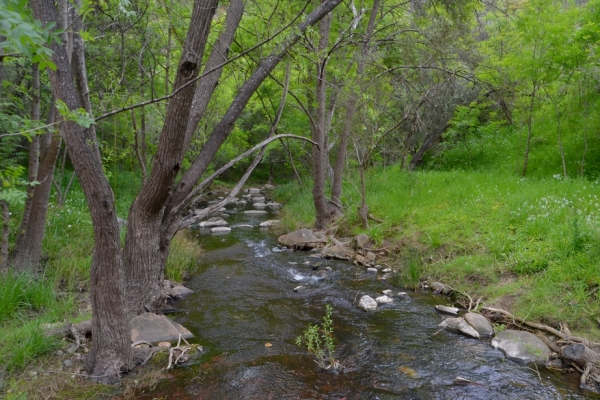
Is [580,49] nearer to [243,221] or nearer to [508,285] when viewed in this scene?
[508,285]

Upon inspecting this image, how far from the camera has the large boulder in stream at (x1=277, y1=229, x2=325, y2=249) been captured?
11219mm

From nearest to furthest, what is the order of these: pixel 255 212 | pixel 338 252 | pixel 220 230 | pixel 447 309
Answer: pixel 447 309 < pixel 338 252 < pixel 220 230 < pixel 255 212

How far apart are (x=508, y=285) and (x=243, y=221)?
429 inches

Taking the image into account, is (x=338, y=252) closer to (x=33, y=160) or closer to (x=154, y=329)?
(x=154, y=329)

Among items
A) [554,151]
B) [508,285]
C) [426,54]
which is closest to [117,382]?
[508,285]

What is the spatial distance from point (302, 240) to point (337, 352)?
6.25 m

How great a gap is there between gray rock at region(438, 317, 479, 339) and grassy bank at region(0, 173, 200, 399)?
4340mm

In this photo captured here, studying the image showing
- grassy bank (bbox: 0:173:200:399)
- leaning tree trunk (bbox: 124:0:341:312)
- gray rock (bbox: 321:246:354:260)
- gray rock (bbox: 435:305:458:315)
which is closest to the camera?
grassy bank (bbox: 0:173:200:399)

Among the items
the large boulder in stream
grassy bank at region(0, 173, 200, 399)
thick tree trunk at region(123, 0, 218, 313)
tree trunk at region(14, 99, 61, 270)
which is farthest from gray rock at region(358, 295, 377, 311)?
tree trunk at region(14, 99, 61, 270)

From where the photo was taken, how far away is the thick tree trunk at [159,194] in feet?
14.3

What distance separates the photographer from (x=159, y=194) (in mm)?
5297

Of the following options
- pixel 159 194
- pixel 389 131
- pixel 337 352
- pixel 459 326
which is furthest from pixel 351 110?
pixel 337 352

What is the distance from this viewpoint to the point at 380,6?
12.4 meters

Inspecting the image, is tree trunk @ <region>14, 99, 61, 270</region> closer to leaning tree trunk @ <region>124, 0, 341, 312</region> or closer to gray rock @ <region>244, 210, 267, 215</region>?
leaning tree trunk @ <region>124, 0, 341, 312</region>
